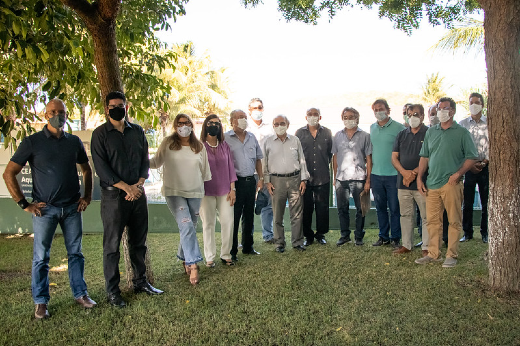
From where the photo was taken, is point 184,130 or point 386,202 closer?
point 184,130

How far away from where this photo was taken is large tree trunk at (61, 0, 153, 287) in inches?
185

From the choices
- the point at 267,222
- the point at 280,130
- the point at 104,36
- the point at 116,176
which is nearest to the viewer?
the point at 116,176

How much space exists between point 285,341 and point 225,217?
259 centimetres

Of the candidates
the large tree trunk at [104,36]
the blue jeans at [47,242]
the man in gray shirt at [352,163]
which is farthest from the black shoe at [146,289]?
the man in gray shirt at [352,163]

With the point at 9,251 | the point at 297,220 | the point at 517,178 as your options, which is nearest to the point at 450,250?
the point at 517,178

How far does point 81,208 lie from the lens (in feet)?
15.1

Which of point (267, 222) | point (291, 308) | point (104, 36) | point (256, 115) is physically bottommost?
point (291, 308)

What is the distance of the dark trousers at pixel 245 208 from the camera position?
6.46m

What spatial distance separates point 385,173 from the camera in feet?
22.5

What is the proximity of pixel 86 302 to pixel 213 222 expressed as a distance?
1891 mm

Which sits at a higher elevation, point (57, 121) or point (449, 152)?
point (57, 121)

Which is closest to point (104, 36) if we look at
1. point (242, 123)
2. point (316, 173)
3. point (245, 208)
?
point (242, 123)

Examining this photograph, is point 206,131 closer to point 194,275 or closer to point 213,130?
point 213,130

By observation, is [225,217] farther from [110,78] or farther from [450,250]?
[450,250]
